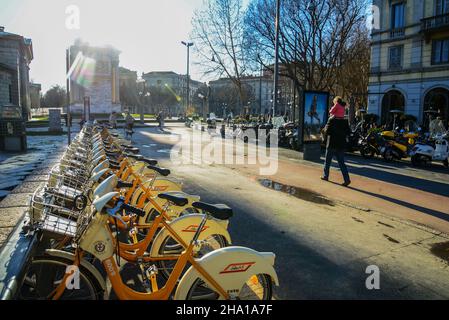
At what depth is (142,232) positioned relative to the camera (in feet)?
13.5

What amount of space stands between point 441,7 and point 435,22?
1.34 meters

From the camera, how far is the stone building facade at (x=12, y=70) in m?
35.9

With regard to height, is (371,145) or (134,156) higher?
(134,156)

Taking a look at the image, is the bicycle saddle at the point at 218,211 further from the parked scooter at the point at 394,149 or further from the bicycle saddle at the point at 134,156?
the parked scooter at the point at 394,149

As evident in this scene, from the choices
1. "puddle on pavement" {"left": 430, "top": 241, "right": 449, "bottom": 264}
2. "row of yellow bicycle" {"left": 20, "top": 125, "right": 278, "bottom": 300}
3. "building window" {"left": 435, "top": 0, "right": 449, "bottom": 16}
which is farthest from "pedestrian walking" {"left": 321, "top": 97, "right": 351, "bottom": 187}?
"building window" {"left": 435, "top": 0, "right": 449, "bottom": 16}

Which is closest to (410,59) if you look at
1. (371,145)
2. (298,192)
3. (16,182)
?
(371,145)

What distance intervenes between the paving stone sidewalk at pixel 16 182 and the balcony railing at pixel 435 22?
83.6 feet

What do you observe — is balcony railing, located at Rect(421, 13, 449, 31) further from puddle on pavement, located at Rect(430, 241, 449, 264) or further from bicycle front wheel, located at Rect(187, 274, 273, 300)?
bicycle front wheel, located at Rect(187, 274, 273, 300)

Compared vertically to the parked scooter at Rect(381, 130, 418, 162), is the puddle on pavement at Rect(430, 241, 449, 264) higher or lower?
lower

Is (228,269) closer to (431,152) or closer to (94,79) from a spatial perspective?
(431,152)

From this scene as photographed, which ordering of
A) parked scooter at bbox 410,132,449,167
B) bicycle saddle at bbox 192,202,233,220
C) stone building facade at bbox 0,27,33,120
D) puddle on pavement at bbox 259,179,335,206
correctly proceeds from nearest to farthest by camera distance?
bicycle saddle at bbox 192,202,233,220
puddle on pavement at bbox 259,179,335,206
parked scooter at bbox 410,132,449,167
stone building facade at bbox 0,27,33,120

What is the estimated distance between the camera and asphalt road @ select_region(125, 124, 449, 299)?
11.8 feet

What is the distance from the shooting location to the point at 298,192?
308 inches

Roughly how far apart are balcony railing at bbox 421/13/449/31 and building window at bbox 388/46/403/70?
270 cm
